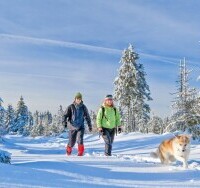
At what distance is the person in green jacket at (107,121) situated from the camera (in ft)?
49.0

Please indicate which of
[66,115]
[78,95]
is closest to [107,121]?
[78,95]

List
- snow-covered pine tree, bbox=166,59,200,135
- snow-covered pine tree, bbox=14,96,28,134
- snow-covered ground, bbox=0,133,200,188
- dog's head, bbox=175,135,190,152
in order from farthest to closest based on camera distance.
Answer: snow-covered pine tree, bbox=14,96,28,134 → snow-covered pine tree, bbox=166,59,200,135 → dog's head, bbox=175,135,190,152 → snow-covered ground, bbox=0,133,200,188

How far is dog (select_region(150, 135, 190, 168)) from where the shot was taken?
11.1 m

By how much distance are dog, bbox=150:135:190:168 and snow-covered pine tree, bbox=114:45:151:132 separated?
3737 cm

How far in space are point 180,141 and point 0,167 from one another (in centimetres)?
499

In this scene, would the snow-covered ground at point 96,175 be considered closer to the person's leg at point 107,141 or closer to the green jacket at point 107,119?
the person's leg at point 107,141

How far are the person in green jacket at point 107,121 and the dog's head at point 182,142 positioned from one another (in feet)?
13.5

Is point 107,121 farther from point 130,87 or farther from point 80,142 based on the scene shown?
point 130,87

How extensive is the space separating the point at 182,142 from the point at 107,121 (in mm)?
4314

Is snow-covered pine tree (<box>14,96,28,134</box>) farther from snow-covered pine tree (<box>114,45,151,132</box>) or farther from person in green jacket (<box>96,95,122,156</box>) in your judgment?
person in green jacket (<box>96,95,122,156</box>)

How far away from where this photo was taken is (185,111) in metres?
39.3

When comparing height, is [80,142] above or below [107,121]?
below

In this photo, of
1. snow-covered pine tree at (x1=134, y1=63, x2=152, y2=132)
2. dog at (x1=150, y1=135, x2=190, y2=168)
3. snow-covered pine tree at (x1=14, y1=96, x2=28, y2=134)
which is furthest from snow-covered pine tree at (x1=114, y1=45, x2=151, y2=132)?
dog at (x1=150, y1=135, x2=190, y2=168)

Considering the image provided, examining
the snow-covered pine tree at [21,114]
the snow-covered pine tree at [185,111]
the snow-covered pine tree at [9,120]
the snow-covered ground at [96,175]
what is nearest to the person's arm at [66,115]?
the snow-covered ground at [96,175]
